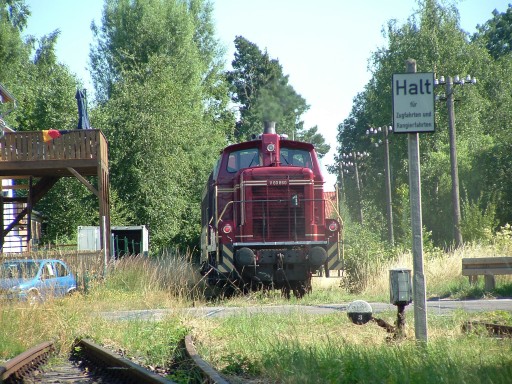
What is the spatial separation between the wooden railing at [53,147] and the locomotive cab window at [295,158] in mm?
10286

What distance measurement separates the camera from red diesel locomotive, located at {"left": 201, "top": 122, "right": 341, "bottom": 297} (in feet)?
55.0

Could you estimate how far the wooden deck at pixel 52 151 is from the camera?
26.3m

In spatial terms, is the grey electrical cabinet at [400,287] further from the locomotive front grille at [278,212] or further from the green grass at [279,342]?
the locomotive front grille at [278,212]

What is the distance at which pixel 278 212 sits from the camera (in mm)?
17141

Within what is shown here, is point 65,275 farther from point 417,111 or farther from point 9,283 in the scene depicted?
point 417,111

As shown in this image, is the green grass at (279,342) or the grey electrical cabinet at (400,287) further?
the grey electrical cabinet at (400,287)

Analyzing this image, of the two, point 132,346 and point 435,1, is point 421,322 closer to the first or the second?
point 132,346

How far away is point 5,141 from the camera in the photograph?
1040 inches

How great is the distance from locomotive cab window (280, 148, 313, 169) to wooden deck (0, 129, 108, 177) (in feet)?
33.6

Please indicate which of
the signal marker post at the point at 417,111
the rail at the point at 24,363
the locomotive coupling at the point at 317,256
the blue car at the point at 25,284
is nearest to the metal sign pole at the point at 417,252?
the signal marker post at the point at 417,111

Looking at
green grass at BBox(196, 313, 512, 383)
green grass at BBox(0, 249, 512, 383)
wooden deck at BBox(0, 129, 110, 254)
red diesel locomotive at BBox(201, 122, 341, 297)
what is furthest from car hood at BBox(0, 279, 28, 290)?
wooden deck at BBox(0, 129, 110, 254)

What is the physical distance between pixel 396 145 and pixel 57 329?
53744mm

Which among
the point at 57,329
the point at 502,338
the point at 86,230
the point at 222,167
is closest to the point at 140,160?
the point at 86,230

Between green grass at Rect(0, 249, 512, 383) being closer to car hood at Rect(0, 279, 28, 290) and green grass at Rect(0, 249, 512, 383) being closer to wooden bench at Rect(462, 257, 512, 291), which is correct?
wooden bench at Rect(462, 257, 512, 291)
